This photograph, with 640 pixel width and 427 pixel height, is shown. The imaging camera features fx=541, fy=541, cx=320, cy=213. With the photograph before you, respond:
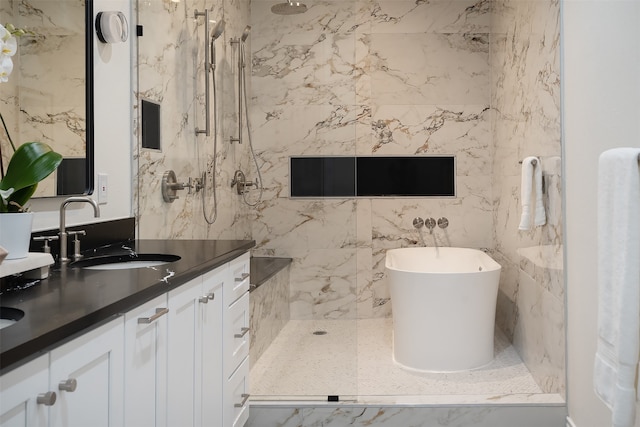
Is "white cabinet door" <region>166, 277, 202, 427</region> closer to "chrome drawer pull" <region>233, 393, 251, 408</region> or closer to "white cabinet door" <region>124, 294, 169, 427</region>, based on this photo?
"white cabinet door" <region>124, 294, 169, 427</region>

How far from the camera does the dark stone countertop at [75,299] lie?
3.00ft

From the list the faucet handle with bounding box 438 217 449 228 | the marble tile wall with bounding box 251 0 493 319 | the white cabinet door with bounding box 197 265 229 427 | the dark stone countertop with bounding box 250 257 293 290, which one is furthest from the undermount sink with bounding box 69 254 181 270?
the faucet handle with bounding box 438 217 449 228

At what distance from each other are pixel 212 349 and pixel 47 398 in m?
1.06

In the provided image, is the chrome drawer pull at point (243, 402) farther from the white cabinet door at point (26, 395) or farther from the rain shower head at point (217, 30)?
the rain shower head at point (217, 30)

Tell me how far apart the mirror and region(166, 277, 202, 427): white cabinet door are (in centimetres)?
72

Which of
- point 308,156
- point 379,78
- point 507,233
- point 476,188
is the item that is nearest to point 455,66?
point 379,78

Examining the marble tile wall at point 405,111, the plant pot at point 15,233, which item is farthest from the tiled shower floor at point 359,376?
the plant pot at point 15,233

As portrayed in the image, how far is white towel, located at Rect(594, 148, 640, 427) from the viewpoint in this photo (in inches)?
61.4

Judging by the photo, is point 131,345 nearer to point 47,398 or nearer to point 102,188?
point 47,398

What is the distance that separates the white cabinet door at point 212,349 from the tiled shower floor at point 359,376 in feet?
2.90

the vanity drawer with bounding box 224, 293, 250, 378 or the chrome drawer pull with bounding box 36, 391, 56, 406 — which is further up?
the chrome drawer pull with bounding box 36, 391, 56, 406

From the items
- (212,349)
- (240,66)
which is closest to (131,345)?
(212,349)

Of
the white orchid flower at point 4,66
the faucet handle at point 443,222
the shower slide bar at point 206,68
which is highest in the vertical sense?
the shower slide bar at point 206,68

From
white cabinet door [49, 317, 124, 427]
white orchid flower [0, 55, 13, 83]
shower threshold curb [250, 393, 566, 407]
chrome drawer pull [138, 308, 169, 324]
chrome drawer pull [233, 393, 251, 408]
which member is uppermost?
white orchid flower [0, 55, 13, 83]
